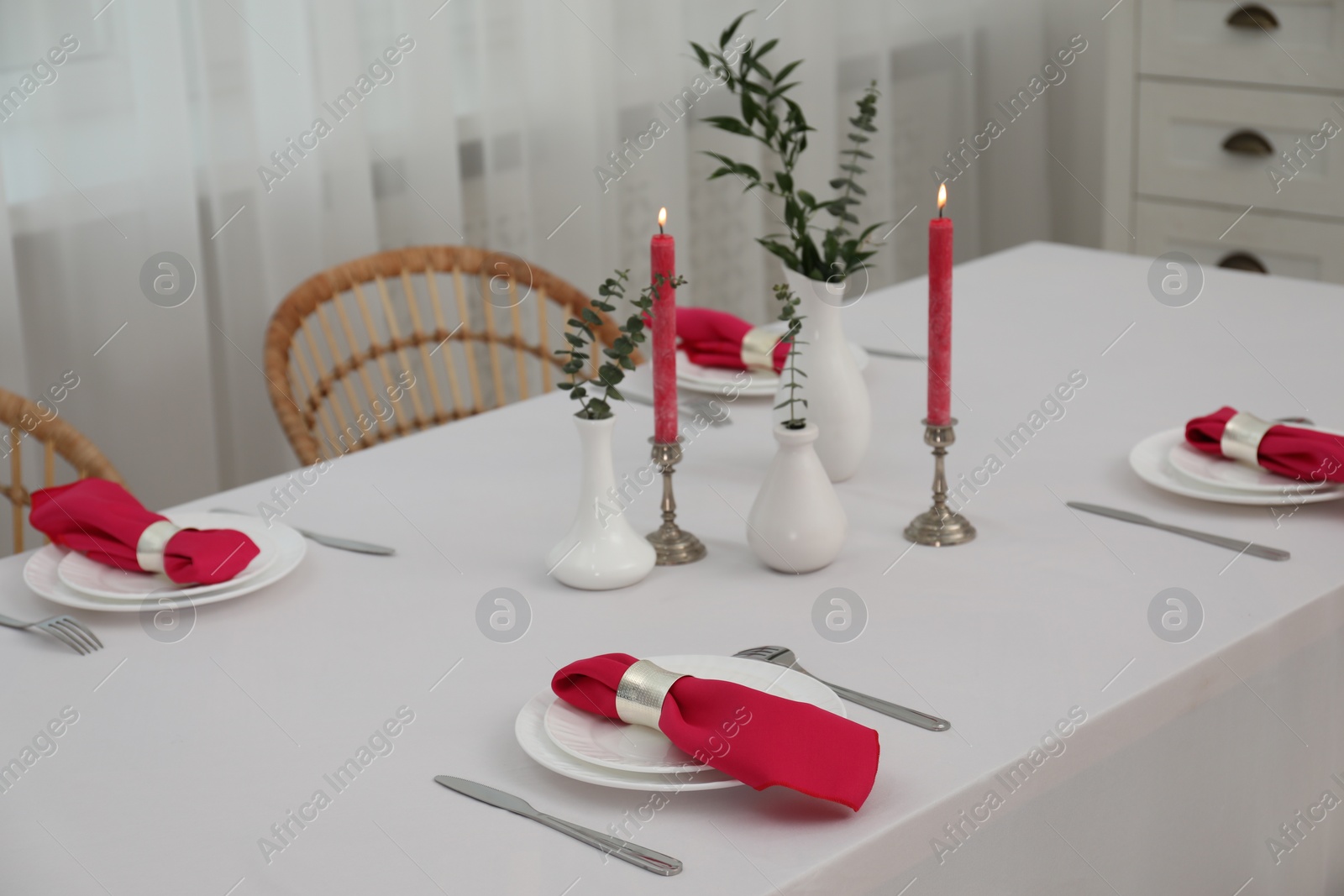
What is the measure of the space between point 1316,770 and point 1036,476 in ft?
1.10

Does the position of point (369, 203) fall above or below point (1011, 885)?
above

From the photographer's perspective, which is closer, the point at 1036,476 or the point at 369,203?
the point at 1036,476

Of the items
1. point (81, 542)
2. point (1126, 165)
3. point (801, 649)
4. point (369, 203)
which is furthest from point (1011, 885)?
point (1126, 165)

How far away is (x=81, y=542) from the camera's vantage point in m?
1.13

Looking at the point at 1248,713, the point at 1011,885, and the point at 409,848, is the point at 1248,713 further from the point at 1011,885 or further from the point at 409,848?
the point at 409,848

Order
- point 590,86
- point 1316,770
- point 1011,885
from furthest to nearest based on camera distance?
point 590,86
point 1316,770
point 1011,885

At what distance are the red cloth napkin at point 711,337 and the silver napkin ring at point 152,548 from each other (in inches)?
25.3

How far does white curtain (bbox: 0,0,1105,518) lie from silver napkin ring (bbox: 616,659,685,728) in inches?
51.8

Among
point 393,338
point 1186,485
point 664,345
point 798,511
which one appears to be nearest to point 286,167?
point 393,338

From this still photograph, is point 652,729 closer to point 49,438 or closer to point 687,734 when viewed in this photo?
point 687,734

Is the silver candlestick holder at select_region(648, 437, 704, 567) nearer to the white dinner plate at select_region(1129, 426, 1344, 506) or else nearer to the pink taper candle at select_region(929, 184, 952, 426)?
the pink taper candle at select_region(929, 184, 952, 426)

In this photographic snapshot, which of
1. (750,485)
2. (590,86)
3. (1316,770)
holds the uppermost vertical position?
(590,86)

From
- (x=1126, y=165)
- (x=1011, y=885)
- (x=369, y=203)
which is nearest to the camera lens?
(x=1011, y=885)

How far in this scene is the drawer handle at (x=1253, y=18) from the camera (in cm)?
290
